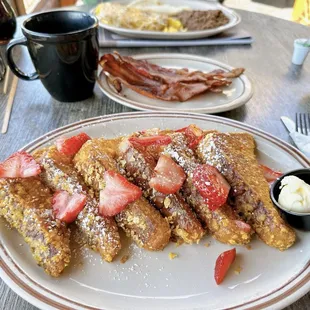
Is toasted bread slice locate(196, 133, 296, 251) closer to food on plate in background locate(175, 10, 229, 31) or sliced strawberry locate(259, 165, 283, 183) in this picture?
sliced strawberry locate(259, 165, 283, 183)

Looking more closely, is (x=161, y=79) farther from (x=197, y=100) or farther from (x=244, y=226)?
(x=244, y=226)

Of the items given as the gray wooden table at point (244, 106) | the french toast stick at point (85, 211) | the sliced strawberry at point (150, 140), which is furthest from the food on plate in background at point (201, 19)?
the french toast stick at point (85, 211)

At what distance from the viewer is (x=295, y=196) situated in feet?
3.62

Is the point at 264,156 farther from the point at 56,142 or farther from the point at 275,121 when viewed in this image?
the point at 56,142

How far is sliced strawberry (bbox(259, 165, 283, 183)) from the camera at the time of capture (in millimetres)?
1336

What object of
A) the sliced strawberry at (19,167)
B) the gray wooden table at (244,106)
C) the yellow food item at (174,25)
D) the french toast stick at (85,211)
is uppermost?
the sliced strawberry at (19,167)

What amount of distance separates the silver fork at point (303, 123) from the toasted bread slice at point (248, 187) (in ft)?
1.64

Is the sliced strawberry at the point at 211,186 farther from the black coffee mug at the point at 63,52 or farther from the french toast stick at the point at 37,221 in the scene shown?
the black coffee mug at the point at 63,52

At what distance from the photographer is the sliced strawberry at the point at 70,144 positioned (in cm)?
136

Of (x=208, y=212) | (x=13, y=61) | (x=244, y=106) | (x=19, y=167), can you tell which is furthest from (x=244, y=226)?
(x=13, y=61)

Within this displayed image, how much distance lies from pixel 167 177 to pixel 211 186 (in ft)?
0.50

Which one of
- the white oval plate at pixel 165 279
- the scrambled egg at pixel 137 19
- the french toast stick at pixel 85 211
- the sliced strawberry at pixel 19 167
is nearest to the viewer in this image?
the white oval plate at pixel 165 279

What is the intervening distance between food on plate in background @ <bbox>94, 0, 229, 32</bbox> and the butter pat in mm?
1962

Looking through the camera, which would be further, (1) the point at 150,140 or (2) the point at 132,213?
(1) the point at 150,140
